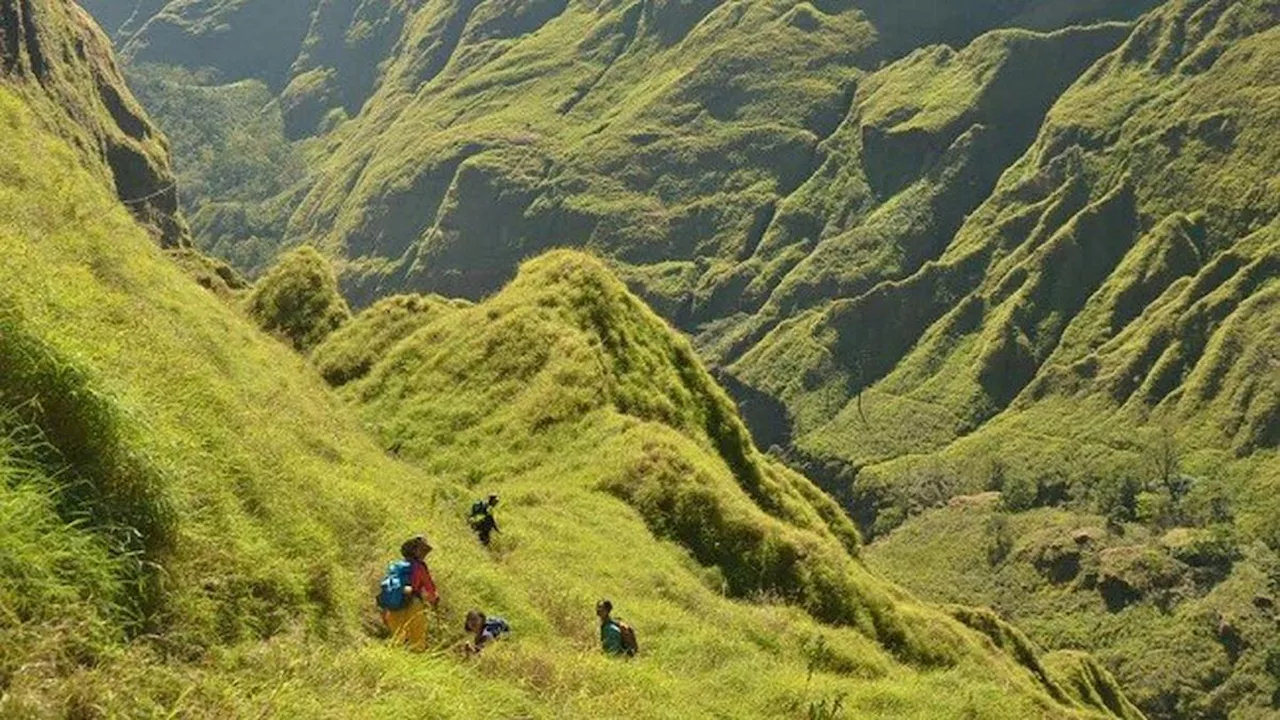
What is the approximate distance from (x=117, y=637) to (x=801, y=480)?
3698 centimetres

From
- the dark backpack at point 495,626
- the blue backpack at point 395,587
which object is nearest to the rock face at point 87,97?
the dark backpack at point 495,626

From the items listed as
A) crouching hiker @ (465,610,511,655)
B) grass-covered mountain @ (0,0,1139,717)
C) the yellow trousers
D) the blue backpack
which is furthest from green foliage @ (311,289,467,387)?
the yellow trousers

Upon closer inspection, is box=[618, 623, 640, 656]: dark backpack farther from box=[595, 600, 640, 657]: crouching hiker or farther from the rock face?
the rock face

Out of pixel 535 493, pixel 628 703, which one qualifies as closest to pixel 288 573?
pixel 628 703

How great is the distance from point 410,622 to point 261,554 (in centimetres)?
268

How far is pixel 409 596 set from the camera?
617 inches

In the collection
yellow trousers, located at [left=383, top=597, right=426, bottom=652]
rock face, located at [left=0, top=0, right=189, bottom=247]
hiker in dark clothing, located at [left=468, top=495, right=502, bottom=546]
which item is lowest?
hiker in dark clothing, located at [left=468, top=495, right=502, bottom=546]

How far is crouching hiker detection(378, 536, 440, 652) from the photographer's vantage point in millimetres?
15336

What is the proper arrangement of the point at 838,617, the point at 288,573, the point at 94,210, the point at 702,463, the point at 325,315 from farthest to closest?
the point at 325,315
the point at 702,463
the point at 838,617
the point at 94,210
the point at 288,573

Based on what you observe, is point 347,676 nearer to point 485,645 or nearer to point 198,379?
point 485,645

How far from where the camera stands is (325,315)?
4400 centimetres

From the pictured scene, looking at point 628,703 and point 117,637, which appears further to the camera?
point 628,703

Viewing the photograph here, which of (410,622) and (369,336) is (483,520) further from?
(369,336)

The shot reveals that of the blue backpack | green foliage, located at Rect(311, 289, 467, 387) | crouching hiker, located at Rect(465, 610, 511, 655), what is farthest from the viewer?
green foliage, located at Rect(311, 289, 467, 387)
